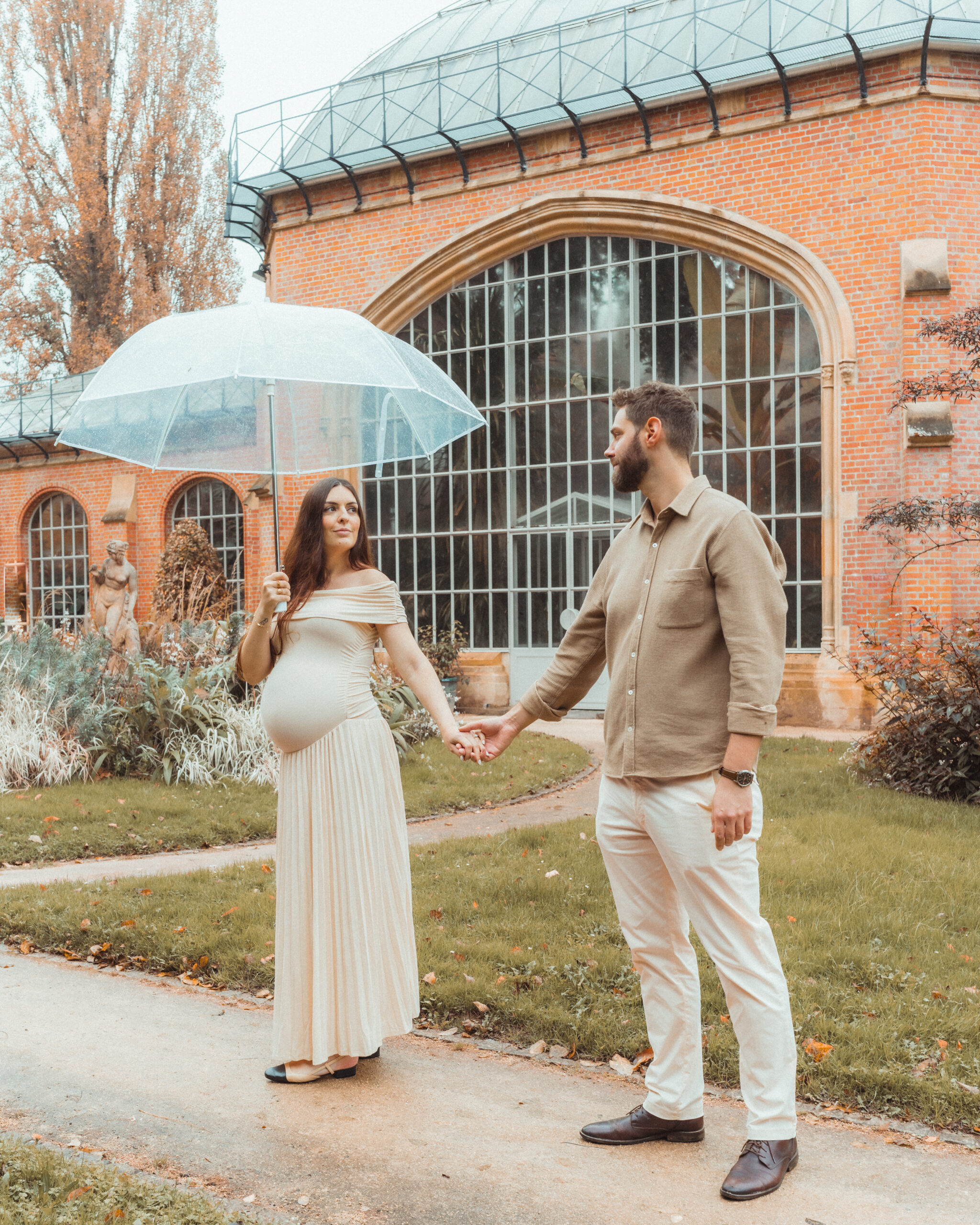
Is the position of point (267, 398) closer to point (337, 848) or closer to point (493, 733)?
point (493, 733)

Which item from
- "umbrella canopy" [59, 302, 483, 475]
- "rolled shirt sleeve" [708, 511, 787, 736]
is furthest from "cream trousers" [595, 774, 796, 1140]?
"umbrella canopy" [59, 302, 483, 475]

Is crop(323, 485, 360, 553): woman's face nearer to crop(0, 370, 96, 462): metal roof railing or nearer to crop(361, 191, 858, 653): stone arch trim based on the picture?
crop(361, 191, 858, 653): stone arch trim

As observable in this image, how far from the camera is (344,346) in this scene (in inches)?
150

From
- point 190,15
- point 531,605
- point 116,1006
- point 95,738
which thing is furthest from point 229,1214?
point 190,15

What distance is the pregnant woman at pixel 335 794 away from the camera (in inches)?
138

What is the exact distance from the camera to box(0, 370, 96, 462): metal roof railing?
861 inches

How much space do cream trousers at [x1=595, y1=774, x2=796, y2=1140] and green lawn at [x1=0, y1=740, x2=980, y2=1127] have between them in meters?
0.60

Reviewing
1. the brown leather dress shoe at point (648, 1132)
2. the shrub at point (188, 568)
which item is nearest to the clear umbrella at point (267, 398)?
the brown leather dress shoe at point (648, 1132)

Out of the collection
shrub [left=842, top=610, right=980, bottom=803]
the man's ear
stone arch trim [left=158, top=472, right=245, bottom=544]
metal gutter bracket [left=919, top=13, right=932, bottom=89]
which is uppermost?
metal gutter bracket [left=919, top=13, right=932, bottom=89]

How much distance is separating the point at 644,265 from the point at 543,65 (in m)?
3.70

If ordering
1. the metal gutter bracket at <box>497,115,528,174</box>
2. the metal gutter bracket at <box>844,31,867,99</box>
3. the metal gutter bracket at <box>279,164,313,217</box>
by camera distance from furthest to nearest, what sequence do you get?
the metal gutter bracket at <box>279,164,313,217</box>, the metal gutter bracket at <box>497,115,528,174</box>, the metal gutter bracket at <box>844,31,867,99</box>

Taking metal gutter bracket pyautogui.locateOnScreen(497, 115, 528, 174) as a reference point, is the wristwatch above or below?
below

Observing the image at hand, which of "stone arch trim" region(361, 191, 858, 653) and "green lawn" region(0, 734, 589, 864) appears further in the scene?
"stone arch trim" region(361, 191, 858, 653)

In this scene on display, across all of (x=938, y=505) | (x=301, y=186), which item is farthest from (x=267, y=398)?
(x=301, y=186)
